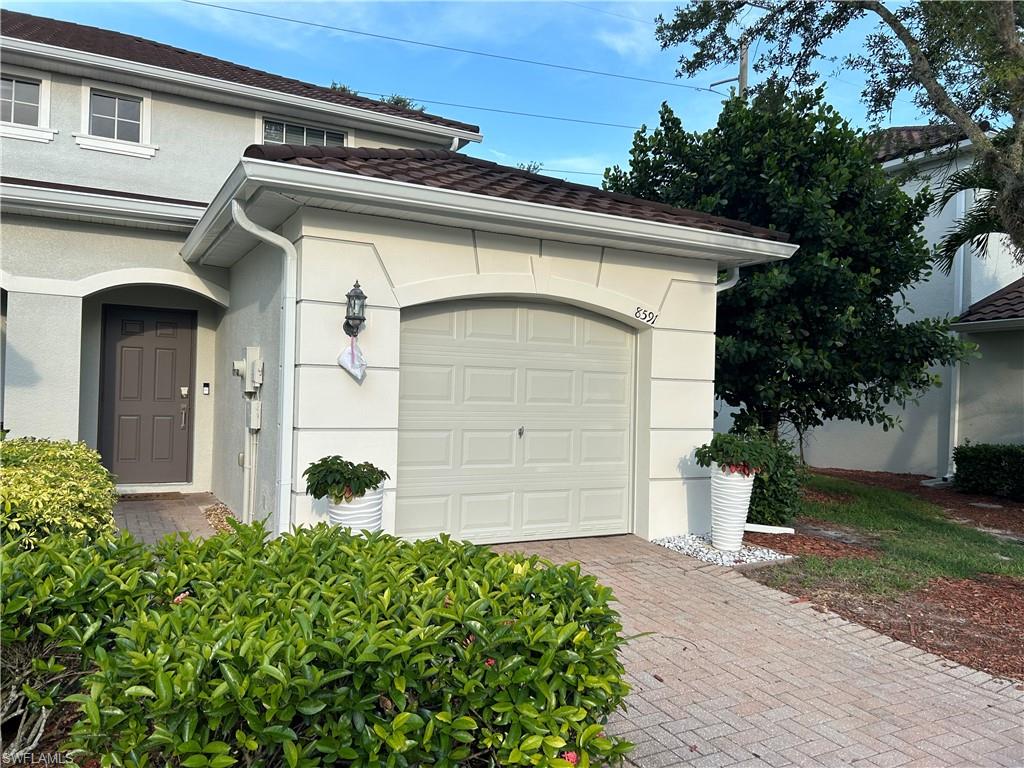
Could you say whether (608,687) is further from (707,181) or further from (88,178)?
(88,178)

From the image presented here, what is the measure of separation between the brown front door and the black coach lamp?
4694 millimetres

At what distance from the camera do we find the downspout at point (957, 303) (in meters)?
13.3

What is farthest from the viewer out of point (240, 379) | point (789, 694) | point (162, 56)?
point (162, 56)

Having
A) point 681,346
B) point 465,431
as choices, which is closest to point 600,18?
point 681,346

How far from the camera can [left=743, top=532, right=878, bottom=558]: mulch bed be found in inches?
283

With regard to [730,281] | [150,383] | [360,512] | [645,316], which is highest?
[730,281]

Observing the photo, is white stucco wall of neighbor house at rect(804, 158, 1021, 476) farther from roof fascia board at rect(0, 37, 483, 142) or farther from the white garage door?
roof fascia board at rect(0, 37, 483, 142)

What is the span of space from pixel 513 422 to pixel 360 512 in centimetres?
191

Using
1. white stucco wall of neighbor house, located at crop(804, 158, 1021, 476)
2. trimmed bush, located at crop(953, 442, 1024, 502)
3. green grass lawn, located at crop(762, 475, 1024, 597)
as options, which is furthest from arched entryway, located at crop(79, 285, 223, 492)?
white stucco wall of neighbor house, located at crop(804, 158, 1021, 476)

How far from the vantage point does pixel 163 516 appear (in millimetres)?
8062

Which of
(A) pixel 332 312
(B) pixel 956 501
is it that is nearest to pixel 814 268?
(B) pixel 956 501

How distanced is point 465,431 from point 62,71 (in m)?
7.30

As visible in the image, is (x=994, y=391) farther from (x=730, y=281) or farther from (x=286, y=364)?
(x=286, y=364)

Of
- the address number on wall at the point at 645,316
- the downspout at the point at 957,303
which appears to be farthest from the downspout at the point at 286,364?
the downspout at the point at 957,303
